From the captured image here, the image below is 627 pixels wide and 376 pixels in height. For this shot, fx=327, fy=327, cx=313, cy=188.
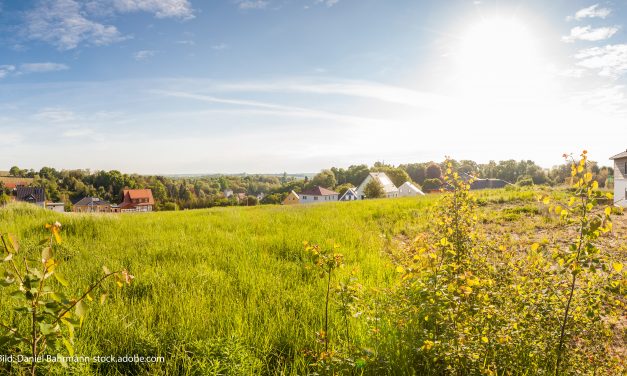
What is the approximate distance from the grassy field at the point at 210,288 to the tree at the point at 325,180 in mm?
82706

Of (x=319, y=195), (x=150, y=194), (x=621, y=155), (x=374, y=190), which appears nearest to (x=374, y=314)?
(x=621, y=155)

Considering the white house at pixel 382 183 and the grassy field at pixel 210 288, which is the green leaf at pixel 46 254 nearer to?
the grassy field at pixel 210 288

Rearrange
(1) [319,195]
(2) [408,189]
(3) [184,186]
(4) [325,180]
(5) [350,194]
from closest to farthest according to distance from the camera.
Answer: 1. (2) [408,189]
2. (5) [350,194]
3. (1) [319,195]
4. (4) [325,180]
5. (3) [184,186]

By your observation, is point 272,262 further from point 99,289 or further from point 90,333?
point 90,333

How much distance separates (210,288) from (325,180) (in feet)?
290

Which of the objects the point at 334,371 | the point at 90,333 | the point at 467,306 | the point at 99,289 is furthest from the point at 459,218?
the point at 99,289

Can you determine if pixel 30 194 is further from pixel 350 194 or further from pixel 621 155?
pixel 621 155

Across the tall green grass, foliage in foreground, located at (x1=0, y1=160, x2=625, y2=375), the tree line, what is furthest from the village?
foliage in foreground, located at (x1=0, y1=160, x2=625, y2=375)

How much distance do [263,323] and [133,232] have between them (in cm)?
606

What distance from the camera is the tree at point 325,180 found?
9207 centimetres

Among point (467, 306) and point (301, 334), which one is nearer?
point (467, 306)

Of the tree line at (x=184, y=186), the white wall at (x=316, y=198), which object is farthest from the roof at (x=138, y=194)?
the white wall at (x=316, y=198)

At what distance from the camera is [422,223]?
10.1m

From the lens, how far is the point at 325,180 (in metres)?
92.7
